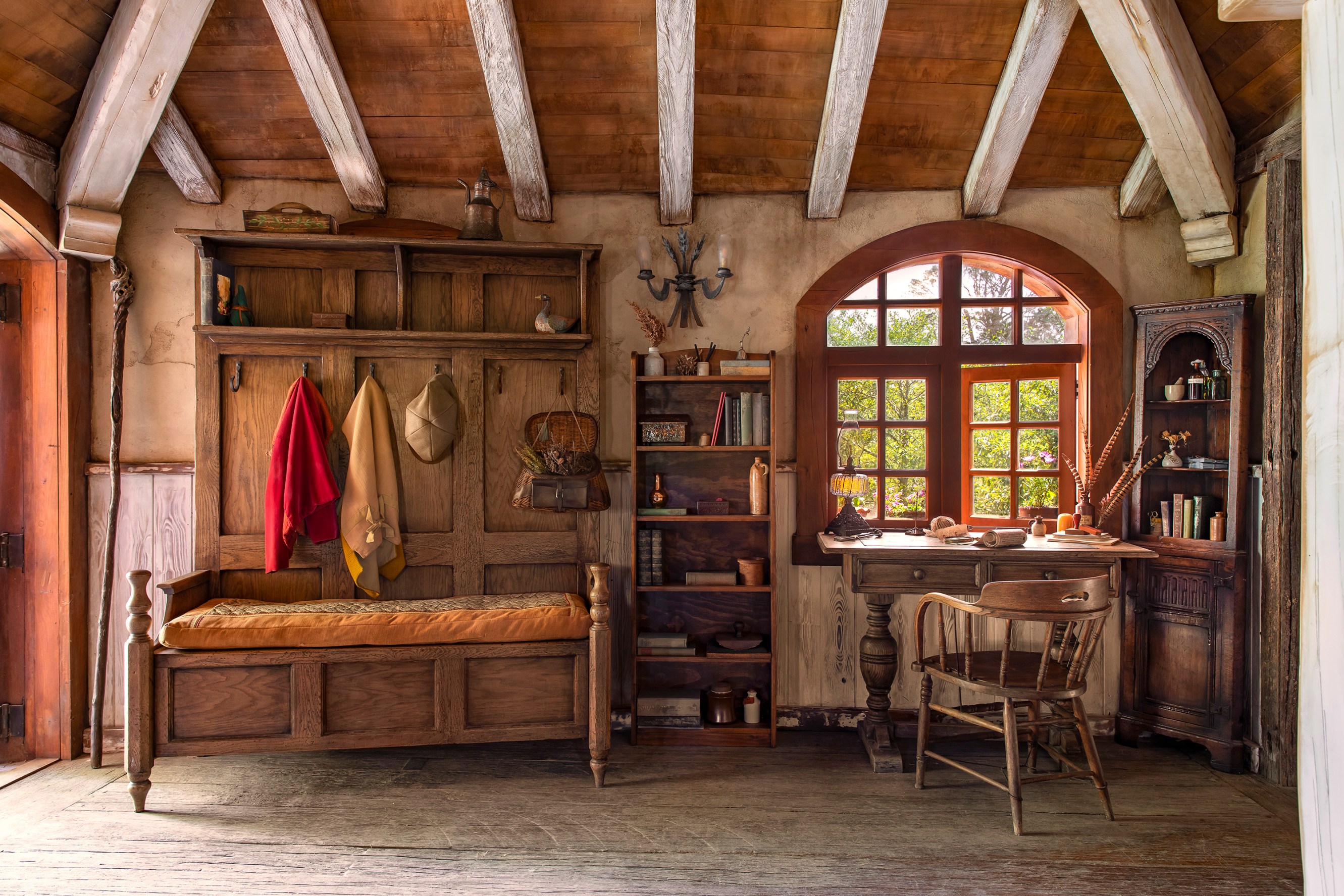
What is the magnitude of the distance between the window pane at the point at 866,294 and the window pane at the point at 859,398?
1.44 ft

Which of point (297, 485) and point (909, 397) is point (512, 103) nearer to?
point (297, 485)

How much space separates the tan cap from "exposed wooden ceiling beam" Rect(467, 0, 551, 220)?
104cm

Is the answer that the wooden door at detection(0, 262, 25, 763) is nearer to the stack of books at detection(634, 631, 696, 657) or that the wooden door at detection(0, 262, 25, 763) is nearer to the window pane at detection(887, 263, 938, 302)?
the stack of books at detection(634, 631, 696, 657)

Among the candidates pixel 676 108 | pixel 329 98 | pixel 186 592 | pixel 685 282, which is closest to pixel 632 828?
pixel 186 592

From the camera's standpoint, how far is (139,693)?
3.02 m

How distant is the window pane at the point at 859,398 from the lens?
13.4 feet

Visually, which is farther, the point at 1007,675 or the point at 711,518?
the point at 711,518

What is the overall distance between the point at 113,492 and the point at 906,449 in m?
4.03

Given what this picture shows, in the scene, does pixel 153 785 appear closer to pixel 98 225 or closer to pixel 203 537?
pixel 203 537

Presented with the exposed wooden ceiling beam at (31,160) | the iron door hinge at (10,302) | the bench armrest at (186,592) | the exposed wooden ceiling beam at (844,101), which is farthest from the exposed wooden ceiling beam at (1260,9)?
the iron door hinge at (10,302)

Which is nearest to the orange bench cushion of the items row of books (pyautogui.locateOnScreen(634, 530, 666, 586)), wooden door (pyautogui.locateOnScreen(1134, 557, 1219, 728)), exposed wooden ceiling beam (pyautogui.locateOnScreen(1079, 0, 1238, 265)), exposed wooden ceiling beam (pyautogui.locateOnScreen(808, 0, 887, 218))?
row of books (pyautogui.locateOnScreen(634, 530, 666, 586))

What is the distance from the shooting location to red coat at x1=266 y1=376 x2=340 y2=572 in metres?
3.52

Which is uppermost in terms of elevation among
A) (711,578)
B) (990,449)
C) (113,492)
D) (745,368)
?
(745,368)

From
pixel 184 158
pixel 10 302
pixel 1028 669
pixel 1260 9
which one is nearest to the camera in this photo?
pixel 1260 9
